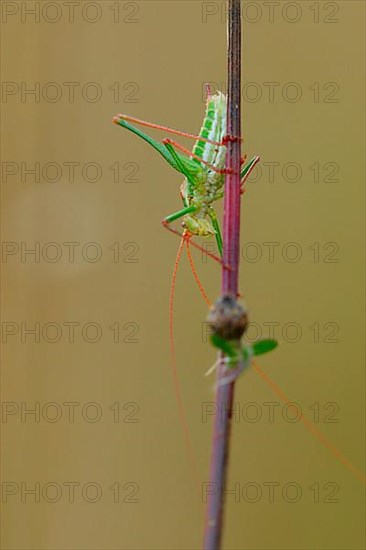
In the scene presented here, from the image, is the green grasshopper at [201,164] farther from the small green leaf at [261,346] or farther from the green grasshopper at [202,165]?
the small green leaf at [261,346]

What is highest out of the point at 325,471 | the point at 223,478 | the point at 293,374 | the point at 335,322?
the point at 223,478

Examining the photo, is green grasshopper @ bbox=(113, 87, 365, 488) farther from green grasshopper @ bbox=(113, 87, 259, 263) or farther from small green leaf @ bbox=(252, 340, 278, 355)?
small green leaf @ bbox=(252, 340, 278, 355)

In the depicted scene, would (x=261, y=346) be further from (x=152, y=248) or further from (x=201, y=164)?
(x=152, y=248)

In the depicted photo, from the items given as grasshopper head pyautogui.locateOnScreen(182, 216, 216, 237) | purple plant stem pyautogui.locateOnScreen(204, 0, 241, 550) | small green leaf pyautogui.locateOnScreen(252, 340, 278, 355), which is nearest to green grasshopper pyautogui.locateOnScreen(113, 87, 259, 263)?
grasshopper head pyautogui.locateOnScreen(182, 216, 216, 237)

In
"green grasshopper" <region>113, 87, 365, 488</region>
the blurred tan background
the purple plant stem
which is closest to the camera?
the purple plant stem

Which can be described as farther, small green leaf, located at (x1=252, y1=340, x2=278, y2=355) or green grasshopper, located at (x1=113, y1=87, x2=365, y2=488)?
green grasshopper, located at (x1=113, y1=87, x2=365, y2=488)

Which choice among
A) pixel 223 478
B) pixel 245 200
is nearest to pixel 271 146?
pixel 245 200

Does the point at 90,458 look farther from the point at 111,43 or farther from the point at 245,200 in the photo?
the point at 111,43
